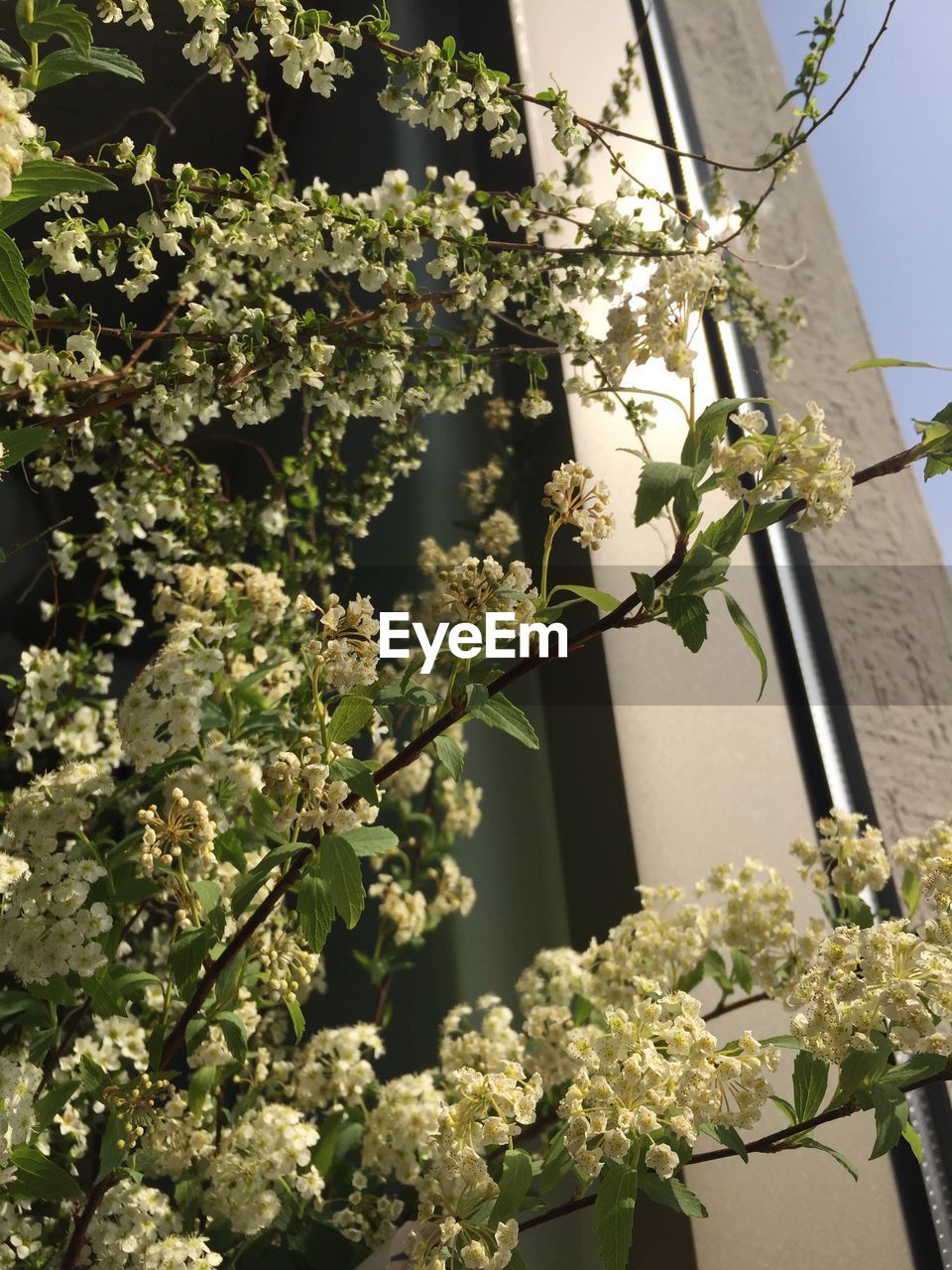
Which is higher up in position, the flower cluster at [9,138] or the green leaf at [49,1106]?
the flower cluster at [9,138]

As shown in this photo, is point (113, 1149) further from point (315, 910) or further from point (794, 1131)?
point (794, 1131)

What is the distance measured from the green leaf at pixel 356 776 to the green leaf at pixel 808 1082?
323mm

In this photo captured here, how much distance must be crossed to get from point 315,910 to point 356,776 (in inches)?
3.2

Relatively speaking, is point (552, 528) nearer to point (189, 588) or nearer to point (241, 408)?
point (241, 408)

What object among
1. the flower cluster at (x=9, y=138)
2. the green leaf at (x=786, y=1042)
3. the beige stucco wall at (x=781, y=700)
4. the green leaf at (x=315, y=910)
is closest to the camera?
the flower cluster at (x=9, y=138)

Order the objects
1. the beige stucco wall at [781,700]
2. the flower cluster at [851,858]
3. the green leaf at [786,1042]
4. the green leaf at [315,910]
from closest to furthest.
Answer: the green leaf at [315,910], the green leaf at [786,1042], the flower cluster at [851,858], the beige stucco wall at [781,700]

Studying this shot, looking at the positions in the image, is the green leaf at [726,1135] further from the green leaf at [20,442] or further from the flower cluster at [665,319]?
the green leaf at [20,442]

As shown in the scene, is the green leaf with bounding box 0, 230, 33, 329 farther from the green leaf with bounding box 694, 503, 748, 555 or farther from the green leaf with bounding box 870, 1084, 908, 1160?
the green leaf with bounding box 870, 1084, 908, 1160

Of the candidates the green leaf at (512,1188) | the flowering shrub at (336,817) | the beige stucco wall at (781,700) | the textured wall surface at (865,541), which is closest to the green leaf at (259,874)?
the flowering shrub at (336,817)

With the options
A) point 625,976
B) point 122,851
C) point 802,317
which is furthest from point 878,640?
point 122,851

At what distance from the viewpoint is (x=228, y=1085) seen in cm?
120

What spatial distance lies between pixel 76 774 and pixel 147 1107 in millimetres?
247

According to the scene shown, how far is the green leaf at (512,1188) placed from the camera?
0.64 m

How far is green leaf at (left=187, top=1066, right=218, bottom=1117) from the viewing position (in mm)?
781
